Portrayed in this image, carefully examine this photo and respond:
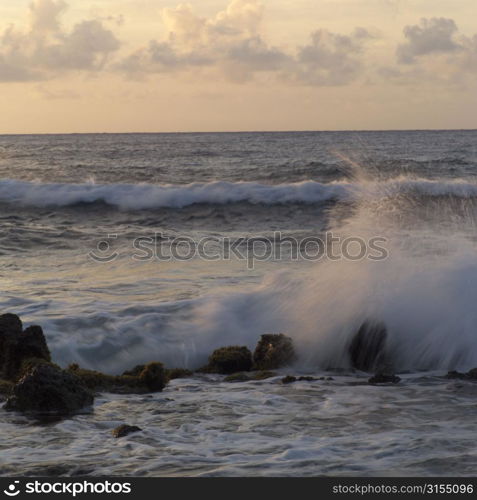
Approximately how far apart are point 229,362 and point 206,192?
19773 mm

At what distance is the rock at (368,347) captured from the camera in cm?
840

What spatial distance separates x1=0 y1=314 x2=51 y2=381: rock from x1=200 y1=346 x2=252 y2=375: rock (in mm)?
1629

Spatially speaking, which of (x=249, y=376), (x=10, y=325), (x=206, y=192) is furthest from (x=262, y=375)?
(x=206, y=192)

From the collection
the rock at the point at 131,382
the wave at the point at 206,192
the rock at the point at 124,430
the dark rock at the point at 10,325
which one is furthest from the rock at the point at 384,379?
the wave at the point at 206,192

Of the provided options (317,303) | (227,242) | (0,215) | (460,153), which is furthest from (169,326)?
(460,153)

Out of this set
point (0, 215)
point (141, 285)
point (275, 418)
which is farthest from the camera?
point (0, 215)

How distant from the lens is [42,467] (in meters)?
5.31

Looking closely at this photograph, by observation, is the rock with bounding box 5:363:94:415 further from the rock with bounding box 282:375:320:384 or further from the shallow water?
the rock with bounding box 282:375:320:384

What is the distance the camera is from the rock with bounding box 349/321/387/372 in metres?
8.40

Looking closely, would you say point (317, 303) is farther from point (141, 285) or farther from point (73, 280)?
point (73, 280)

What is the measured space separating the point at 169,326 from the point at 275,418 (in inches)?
142

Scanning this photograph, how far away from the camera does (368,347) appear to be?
8.62 meters

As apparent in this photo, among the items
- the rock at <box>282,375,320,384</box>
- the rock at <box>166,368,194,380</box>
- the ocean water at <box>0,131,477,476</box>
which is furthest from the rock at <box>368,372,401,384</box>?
the rock at <box>166,368,194,380</box>

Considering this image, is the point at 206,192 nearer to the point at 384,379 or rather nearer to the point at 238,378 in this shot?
the point at 238,378
